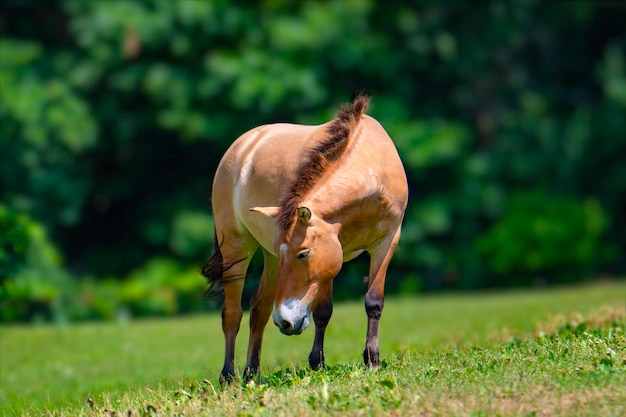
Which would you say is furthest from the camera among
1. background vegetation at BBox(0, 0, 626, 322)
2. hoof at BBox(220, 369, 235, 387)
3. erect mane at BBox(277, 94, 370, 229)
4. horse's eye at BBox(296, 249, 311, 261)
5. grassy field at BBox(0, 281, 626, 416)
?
background vegetation at BBox(0, 0, 626, 322)

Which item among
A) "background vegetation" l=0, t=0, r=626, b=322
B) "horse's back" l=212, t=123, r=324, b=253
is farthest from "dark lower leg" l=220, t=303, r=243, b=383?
"background vegetation" l=0, t=0, r=626, b=322

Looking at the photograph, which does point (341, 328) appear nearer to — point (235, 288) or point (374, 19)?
point (235, 288)

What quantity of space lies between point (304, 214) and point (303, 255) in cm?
32

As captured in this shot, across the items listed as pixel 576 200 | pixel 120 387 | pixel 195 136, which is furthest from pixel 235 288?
pixel 576 200

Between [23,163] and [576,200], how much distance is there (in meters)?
13.7

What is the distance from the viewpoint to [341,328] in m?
15.0

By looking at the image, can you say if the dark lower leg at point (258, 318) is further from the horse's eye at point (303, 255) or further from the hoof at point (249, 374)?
the horse's eye at point (303, 255)

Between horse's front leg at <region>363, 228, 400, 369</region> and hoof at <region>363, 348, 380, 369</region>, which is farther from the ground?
horse's front leg at <region>363, 228, 400, 369</region>

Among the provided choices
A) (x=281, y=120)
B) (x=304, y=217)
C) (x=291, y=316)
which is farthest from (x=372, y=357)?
(x=281, y=120)

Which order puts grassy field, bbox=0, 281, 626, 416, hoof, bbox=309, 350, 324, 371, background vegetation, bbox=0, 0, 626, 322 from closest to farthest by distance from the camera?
grassy field, bbox=0, 281, 626, 416
hoof, bbox=309, 350, 324, 371
background vegetation, bbox=0, 0, 626, 322

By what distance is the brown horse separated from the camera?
24.7ft

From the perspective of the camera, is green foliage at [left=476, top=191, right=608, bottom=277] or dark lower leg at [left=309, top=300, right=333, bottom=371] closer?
dark lower leg at [left=309, top=300, right=333, bottom=371]

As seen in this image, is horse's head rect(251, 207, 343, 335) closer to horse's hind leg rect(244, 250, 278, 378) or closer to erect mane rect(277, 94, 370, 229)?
erect mane rect(277, 94, 370, 229)

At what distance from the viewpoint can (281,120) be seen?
76.2 feet
